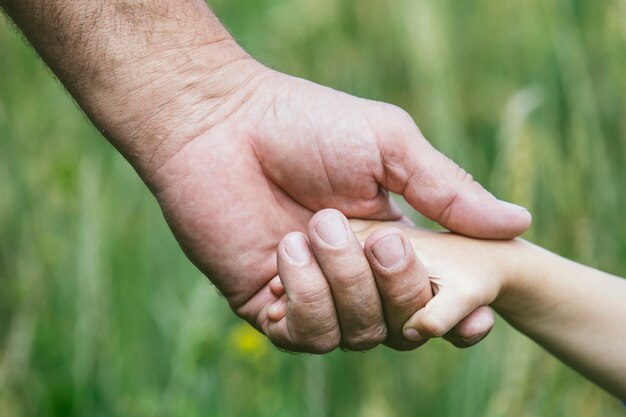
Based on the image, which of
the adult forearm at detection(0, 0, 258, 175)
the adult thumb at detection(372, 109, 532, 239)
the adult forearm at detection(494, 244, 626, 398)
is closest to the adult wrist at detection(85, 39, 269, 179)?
the adult forearm at detection(0, 0, 258, 175)

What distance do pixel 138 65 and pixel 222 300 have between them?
781 mm

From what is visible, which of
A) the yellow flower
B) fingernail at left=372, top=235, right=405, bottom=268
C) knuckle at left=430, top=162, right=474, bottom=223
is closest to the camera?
fingernail at left=372, top=235, right=405, bottom=268

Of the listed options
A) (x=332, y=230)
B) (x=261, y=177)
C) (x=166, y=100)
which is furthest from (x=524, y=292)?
(x=166, y=100)

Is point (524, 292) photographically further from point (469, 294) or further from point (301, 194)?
point (301, 194)

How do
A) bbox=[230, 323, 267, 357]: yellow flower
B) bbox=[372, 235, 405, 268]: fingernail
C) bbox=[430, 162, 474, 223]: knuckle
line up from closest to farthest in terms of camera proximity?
bbox=[372, 235, 405, 268]: fingernail → bbox=[430, 162, 474, 223]: knuckle → bbox=[230, 323, 267, 357]: yellow flower

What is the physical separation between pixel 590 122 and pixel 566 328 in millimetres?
848

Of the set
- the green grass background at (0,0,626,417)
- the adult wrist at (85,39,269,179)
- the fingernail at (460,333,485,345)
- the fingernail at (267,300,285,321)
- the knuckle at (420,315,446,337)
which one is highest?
the adult wrist at (85,39,269,179)

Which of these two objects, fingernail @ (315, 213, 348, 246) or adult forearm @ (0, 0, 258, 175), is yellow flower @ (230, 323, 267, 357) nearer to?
adult forearm @ (0, 0, 258, 175)

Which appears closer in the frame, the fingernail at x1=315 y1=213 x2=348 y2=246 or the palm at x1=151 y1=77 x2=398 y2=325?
the fingernail at x1=315 y1=213 x2=348 y2=246

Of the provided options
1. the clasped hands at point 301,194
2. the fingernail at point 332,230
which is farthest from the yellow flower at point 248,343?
the fingernail at point 332,230

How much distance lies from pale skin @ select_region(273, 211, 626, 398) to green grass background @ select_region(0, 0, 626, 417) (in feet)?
0.99

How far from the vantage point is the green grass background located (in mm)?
1575

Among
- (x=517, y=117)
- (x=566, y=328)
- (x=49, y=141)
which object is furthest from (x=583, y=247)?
(x=49, y=141)

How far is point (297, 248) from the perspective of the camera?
1061mm
